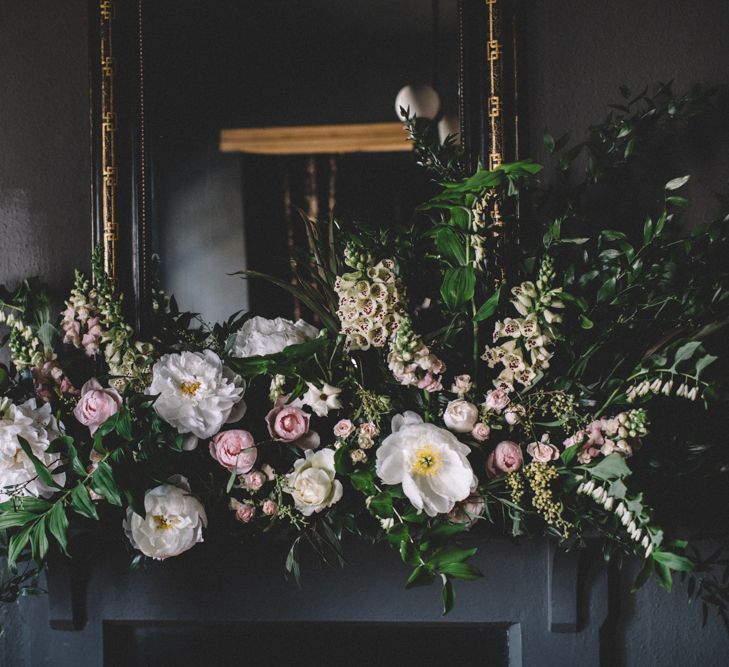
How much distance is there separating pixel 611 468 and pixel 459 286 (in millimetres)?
371

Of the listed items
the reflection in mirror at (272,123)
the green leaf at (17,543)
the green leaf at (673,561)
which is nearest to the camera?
the green leaf at (673,561)

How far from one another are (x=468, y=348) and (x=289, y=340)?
0.32m

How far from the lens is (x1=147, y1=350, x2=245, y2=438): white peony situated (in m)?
1.11

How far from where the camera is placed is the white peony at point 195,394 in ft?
3.64

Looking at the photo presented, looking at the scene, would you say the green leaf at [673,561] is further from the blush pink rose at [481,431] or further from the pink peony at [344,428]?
the pink peony at [344,428]

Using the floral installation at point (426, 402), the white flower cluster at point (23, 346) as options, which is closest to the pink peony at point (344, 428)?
the floral installation at point (426, 402)

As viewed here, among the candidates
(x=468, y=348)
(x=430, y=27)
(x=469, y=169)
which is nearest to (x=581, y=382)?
(x=468, y=348)

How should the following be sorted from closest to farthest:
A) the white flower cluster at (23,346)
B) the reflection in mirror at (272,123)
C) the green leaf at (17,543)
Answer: the green leaf at (17,543) → the white flower cluster at (23,346) → the reflection in mirror at (272,123)

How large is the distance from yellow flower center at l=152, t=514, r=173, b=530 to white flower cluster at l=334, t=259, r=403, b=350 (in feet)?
1.46

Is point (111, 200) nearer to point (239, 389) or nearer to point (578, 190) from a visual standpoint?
point (239, 389)

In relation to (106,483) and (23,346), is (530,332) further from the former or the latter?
(23,346)

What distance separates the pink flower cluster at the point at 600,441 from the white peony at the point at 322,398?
1.29 feet

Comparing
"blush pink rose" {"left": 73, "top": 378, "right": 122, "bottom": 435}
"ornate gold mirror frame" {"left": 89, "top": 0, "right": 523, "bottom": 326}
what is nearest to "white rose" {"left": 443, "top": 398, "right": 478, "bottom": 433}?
"blush pink rose" {"left": 73, "top": 378, "right": 122, "bottom": 435}

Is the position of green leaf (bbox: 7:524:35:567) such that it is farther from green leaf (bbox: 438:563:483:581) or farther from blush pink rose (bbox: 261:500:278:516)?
green leaf (bbox: 438:563:483:581)
